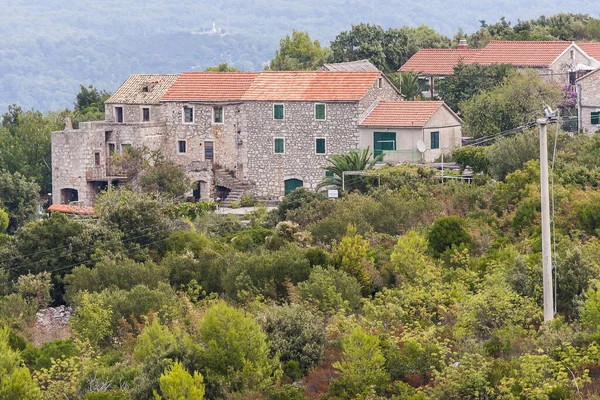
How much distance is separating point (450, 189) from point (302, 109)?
41.7 feet

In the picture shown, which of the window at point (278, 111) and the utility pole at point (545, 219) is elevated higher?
the window at point (278, 111)

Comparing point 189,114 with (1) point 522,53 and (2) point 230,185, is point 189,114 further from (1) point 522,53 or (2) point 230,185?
(1) point 522,53

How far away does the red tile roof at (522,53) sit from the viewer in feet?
211

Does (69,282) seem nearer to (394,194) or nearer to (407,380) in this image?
(394,194)

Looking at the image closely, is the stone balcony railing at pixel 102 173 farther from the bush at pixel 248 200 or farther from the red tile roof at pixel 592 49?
the red tile roof at pixel 592 49

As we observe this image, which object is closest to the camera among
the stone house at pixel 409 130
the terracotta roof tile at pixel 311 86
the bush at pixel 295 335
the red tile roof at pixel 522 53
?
the bush at pixel 295 335

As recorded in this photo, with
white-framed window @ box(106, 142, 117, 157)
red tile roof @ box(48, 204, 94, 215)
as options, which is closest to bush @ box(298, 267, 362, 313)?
red tile roof @ box(48, 204, 94, 215)

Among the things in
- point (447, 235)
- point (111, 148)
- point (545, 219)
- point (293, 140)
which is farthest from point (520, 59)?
point (545, 219)

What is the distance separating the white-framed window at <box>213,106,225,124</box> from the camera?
59219 mm

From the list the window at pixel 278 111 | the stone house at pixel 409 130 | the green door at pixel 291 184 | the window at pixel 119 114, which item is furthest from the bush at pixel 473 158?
the window at pixel 119 114

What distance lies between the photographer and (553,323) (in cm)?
2494

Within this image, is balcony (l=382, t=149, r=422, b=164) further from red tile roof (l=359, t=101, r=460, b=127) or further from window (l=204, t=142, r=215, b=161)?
window (l=204, t=142, r=215, b=161)

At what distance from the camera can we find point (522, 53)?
6544 cm

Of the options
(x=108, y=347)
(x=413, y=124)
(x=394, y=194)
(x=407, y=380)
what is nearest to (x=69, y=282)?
(x=108, y=347)
